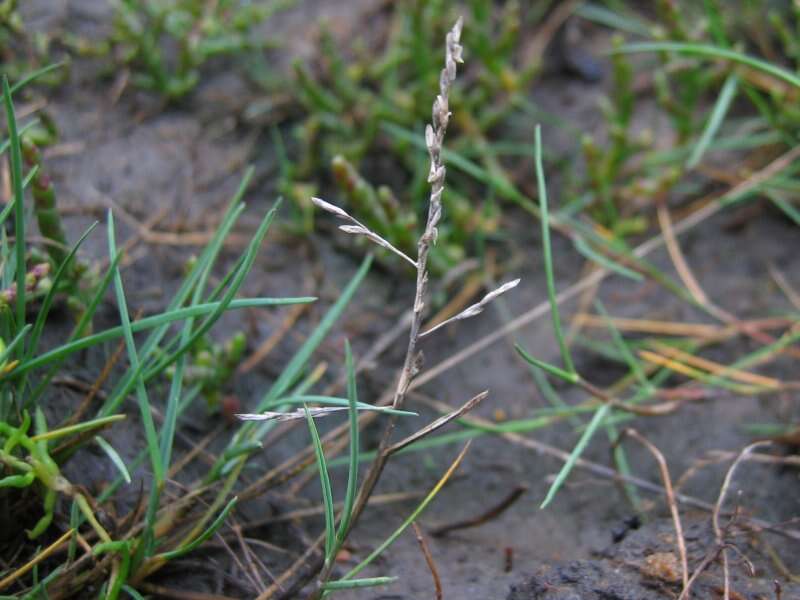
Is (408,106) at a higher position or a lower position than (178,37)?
lower

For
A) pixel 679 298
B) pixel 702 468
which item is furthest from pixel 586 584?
pixel 679 298

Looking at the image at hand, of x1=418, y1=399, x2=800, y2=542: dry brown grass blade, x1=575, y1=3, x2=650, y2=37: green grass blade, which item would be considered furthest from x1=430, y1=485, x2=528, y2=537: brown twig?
x1=575, y1=3, x2=650, y2=37: green grass blade

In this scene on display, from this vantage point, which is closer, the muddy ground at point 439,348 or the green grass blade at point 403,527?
the green grass blade at point 403,527

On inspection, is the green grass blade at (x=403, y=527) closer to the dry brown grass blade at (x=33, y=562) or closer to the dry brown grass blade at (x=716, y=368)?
the dry brown grass blade at (x=33, y=562)

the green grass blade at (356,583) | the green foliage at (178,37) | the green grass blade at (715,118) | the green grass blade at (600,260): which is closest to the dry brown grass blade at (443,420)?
the green grass blade at (356,583)

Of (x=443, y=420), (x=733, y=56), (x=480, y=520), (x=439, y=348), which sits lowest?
(x=480, y=520)

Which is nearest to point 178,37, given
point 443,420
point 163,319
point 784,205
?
point 163,319

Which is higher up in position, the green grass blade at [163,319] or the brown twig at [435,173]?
the brown twig at [435,173]

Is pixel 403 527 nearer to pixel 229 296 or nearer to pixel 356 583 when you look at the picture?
pixel 356 583

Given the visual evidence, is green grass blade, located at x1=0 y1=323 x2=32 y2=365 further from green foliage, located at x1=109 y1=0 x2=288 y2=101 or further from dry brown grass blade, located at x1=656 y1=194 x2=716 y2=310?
dry brown grass blade, located at x1=656 y1=194 x2=716 y2=310
